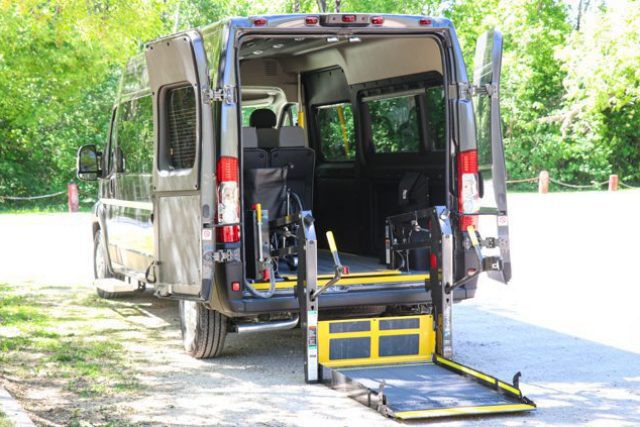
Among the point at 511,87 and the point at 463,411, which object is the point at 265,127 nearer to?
the point at 463,411

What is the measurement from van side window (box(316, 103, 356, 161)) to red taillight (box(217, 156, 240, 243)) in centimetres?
339

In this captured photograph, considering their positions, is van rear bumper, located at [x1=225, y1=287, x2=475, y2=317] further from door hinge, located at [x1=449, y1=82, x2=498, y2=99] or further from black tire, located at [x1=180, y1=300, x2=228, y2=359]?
door hinge, located at [x1=449, y1=82, x2=498, y2=99]

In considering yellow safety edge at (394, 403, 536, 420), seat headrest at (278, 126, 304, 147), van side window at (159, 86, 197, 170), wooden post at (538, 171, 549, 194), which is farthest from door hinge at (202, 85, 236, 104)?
wooden post at (538, 171, 549, 194)

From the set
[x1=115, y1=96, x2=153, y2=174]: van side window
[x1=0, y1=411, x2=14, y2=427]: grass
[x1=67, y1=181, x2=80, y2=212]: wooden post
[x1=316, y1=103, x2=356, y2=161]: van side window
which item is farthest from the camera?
[x1=67, y1=181, x2=80, y2=212]: wooden post

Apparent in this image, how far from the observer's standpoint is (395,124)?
33.0 ft

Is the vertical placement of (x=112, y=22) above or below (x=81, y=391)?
above

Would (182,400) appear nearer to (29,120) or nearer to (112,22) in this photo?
(112,22)

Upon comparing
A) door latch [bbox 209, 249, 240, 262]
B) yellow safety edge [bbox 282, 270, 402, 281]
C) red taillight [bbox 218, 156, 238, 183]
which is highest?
red taillight [bbox 218, 156, 238, 183]

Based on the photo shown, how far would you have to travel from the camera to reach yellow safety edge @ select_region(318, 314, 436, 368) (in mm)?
7613

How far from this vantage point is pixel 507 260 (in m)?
8.05

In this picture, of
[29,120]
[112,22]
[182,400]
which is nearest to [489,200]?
[182,400]

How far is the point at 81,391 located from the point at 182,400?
2.67ft

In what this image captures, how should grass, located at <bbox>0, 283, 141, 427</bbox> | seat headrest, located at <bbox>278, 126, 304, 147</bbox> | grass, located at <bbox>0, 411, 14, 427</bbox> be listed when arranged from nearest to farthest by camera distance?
grass, located at <bbox>0, 411, 14, 427</bbox>, grass, located at <bbox>0, 283, 141, 427</bbox>, seat headrest, located at <bbox>278, 126, 304, 147</bbox>

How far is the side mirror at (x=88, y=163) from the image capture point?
1111 cm
